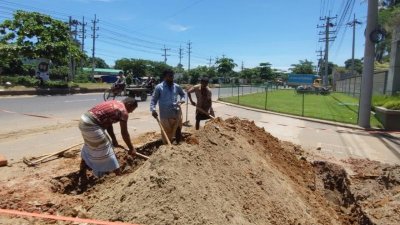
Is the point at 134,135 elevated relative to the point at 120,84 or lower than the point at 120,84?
lower

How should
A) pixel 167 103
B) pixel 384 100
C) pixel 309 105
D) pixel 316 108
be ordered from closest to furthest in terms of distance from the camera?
pixel 167 103 < pixel 384 100 < pixel 316 108 < pixel 309 105

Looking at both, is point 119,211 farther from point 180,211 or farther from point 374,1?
point 374,1

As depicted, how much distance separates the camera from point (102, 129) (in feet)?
19.6

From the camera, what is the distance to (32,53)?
30656 millimetres

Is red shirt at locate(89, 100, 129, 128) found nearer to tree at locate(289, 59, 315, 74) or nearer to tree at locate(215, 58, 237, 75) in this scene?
tree at locate(215, 58, 237, 75)

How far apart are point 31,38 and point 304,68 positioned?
120940mm

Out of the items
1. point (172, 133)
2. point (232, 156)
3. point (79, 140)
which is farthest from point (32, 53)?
point (232, 156)

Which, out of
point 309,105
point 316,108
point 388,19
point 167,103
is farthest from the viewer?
point 388,19

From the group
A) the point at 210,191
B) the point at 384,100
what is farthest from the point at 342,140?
the point at 210,191

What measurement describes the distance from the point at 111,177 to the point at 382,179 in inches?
191

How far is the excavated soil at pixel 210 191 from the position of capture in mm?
4551

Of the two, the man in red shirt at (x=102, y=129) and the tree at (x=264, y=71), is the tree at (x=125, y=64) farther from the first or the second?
the man in red shirt at (x=102, y=129)

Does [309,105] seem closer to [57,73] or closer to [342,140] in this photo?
[342,140]

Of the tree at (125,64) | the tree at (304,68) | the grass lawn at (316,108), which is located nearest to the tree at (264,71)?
the tree at (304,68)
